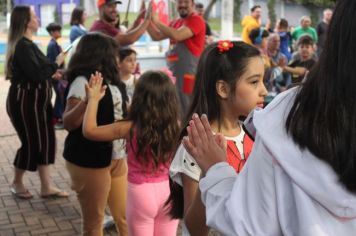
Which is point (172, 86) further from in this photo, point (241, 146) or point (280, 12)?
point (280, 12)

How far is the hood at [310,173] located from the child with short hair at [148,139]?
5.81 ft

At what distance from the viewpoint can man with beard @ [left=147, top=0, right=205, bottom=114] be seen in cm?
546

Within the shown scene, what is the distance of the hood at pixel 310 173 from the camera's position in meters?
1.07

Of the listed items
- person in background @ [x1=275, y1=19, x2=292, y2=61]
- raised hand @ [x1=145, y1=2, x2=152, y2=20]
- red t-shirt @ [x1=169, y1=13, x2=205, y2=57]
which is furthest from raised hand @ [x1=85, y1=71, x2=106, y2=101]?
person in background @ [x1=275, y1=19, x2=292, y2=61]

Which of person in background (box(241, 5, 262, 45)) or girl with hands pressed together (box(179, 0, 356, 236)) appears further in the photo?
person in background (box(241, 5, 262, 45))

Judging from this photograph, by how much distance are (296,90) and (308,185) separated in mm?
229

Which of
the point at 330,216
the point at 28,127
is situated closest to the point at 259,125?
the point at 330,216

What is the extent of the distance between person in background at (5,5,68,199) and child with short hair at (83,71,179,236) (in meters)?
1.85

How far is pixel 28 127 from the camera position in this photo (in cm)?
463

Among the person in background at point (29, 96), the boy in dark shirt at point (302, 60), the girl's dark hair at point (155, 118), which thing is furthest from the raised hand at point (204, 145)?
the boy in dark shirt at point (302, 60)

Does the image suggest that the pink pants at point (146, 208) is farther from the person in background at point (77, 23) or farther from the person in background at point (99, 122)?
the person in background at point (77, 23)

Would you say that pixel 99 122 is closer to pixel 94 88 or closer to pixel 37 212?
pixel 94 88

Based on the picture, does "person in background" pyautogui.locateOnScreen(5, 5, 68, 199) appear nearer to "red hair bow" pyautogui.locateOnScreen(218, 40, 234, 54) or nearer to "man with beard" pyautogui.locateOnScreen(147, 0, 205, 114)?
"man with beard" pyautogui.locateOnScreen(147, 0, 205, 114)

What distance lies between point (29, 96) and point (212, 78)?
289 centimetres
